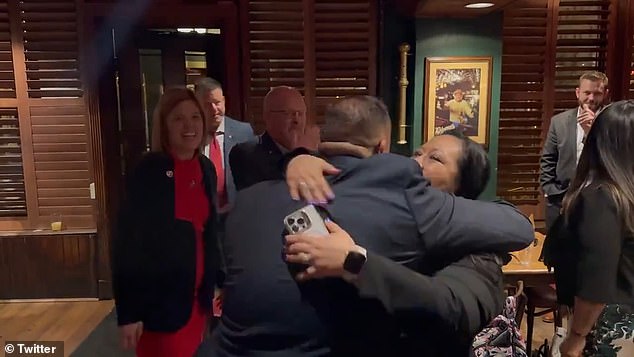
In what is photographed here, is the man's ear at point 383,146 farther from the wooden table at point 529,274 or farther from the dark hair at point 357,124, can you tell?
the wooden table at point 529,274

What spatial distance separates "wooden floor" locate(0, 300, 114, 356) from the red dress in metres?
0.26

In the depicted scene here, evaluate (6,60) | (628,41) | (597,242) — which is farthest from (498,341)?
(6,60)

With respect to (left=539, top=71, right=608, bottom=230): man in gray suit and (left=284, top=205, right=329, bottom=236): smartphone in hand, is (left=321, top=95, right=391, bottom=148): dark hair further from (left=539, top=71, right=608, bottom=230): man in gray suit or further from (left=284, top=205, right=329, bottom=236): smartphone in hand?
(left=539, top=71, right=608, bottom=230): man in gray suit

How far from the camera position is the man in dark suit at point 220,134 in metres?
0.66

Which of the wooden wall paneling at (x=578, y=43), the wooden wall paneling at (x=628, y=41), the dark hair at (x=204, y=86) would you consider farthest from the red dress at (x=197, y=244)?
the wooden wall paneling at (x=628, y=41)

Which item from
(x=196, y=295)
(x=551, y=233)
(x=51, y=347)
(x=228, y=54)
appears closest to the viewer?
(x=196, y=295)

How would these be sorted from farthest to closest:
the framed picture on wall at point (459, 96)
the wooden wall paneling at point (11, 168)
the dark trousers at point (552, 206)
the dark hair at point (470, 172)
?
the wooden wall paneling at point (11, 168) < the dark trousers at point (552, 206) < the framed picture on wall at point (459, 96) < the dark hair at point (470, 172)

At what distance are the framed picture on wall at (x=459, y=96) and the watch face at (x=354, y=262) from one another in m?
0.39

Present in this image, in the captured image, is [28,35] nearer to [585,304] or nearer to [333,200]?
[333,200]

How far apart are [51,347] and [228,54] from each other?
2.32 ft

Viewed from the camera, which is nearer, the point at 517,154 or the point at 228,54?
the point at 228,54

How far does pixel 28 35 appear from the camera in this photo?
160 centimetres

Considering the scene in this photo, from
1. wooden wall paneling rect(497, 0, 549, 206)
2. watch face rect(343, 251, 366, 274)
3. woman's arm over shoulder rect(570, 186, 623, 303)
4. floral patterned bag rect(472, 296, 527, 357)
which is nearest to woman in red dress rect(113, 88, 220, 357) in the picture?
watch face rect(343, 251, 366, 274)

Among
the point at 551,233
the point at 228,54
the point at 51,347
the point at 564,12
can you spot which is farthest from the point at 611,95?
the point at 51,347
